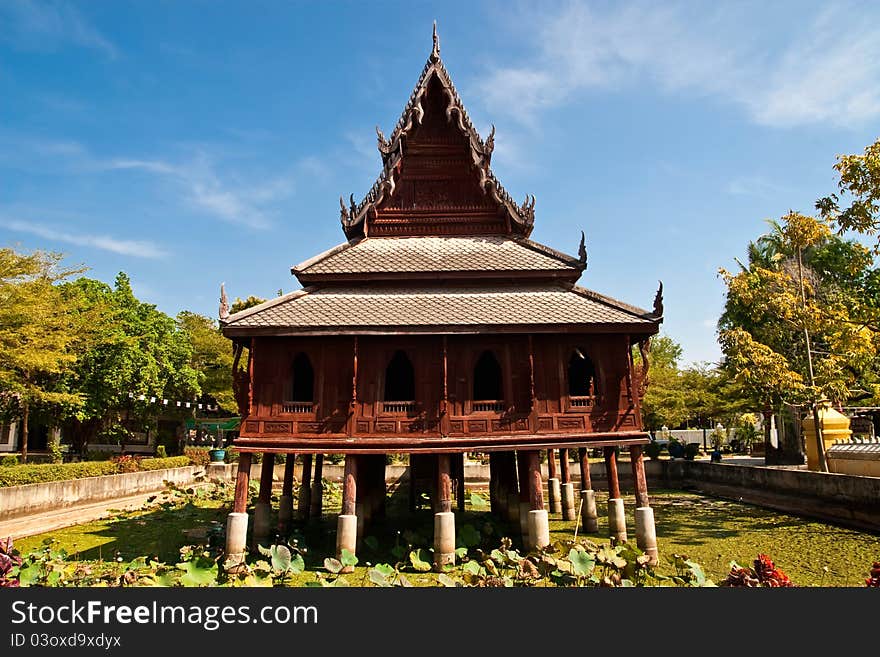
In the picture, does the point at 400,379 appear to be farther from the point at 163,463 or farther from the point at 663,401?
→ the point at 663,401

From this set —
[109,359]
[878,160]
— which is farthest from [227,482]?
[878,160]

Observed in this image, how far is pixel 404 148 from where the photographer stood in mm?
17359

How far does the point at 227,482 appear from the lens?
30.6 metres

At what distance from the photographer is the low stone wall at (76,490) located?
2017 centimetres

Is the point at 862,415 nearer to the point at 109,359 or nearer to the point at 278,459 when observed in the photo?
the point at 278,459

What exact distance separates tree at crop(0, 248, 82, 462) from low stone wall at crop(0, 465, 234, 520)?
16.8 feet

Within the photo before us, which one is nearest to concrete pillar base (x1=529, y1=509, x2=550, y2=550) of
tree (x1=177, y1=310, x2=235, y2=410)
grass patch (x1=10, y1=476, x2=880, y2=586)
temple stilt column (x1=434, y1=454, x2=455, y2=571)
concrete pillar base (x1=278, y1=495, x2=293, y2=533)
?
grass patch (x1=10, y1=476, x2=880, y2=586)

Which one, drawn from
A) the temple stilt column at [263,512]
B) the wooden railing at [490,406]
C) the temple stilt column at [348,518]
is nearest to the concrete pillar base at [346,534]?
the temple stilt column at [348,518]

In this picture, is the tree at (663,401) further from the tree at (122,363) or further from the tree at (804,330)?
the tree at (122,363)

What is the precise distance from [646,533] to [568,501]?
7.26m

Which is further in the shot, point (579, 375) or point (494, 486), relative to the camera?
point (494, 486)

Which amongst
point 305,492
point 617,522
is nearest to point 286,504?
point 305,492

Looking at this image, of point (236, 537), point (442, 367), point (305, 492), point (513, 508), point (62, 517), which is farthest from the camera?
point (62, 517)

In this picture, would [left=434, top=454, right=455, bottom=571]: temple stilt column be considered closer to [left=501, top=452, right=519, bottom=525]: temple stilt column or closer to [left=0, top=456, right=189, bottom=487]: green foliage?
[left=501, top=452, right=519, bottom=525]: temple stilt column
